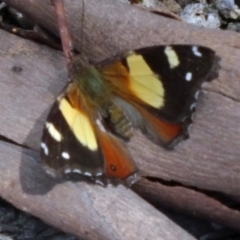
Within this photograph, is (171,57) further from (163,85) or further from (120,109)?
(120,109)

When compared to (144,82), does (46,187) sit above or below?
below

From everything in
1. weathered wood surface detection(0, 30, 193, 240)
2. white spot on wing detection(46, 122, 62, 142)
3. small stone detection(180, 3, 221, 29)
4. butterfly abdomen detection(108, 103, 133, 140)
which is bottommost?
weathered wood surface detection(0, 30, 193, 240)

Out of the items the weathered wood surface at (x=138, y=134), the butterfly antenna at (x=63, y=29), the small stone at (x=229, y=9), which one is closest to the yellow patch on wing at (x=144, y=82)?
the weathered wood surface at (x=138, y=134)

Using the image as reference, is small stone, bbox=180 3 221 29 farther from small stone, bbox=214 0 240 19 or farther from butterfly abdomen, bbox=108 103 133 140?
butterfly abdomen, bbox=108 103 133 140

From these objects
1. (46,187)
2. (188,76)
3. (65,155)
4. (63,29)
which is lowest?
(46,187)

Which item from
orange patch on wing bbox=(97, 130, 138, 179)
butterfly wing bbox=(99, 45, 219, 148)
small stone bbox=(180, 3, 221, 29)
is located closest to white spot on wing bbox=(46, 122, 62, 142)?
A: orange patch on wing bbox=(97, 130, 138, 179)

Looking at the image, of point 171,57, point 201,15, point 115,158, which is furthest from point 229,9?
point 115,158
